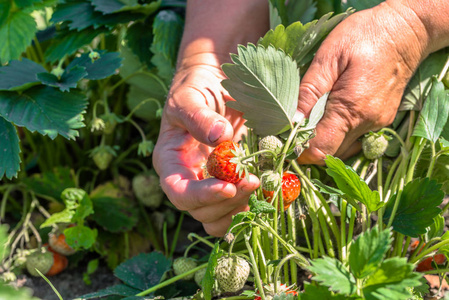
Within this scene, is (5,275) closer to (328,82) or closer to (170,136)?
(170,136)

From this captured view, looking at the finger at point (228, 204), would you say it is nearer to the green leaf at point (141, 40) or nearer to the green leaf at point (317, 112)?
the green leaf at point (317, 112)

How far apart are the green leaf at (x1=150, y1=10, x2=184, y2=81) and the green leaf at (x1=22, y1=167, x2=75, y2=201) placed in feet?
1.13

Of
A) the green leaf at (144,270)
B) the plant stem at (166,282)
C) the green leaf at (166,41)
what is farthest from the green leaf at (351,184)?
the green leaf at (166,41)

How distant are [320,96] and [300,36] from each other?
0.10m

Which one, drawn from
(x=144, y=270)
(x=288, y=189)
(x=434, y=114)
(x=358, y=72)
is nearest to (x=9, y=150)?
(x=144, y=270)

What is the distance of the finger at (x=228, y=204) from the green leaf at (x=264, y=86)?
0.11 meters

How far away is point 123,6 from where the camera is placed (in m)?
1.16

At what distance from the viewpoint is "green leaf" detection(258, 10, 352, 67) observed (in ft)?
2.46

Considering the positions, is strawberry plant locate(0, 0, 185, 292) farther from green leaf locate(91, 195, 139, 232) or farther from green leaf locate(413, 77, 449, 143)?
green leaf locate(413, 77, 449, 143)

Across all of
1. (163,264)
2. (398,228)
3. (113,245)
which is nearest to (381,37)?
(398,228)

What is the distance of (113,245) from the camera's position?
1.19m

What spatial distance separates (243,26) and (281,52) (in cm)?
36

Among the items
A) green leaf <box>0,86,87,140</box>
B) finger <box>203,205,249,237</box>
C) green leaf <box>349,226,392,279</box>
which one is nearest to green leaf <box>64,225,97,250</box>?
green leaf <box>0,86,87,140</box>

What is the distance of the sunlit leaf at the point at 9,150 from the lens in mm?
913
